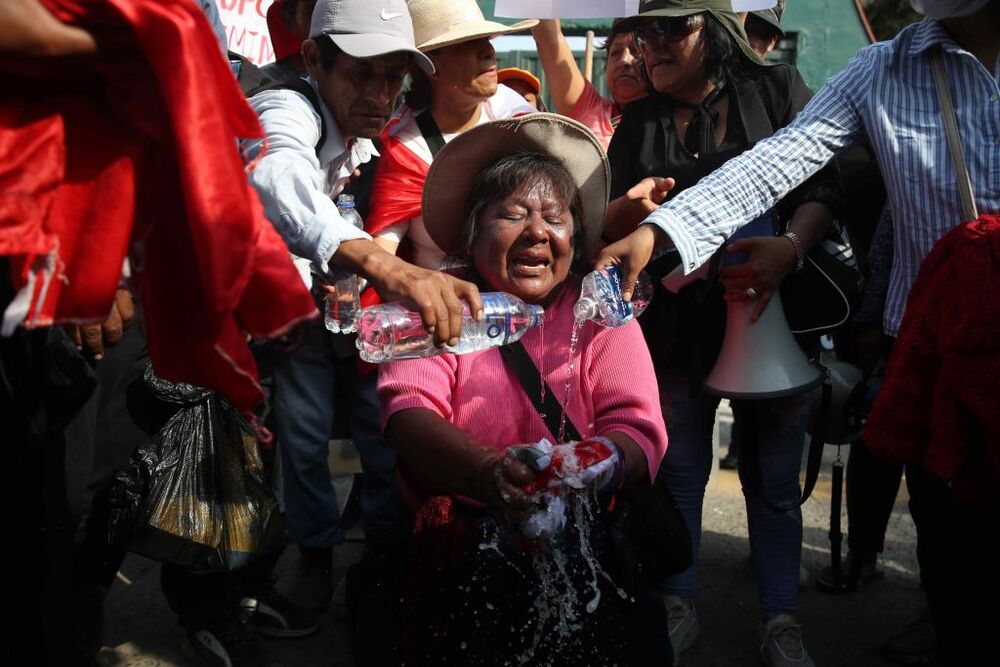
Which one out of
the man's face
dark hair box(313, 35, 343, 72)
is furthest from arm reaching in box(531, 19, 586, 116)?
dark hair box(313, 35, 343, 72)

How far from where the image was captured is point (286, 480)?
11.6 feet

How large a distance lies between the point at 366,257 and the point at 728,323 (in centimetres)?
141

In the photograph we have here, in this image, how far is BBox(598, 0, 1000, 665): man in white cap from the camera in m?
2.33

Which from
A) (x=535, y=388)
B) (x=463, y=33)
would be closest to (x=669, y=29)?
(x=463, y=33)

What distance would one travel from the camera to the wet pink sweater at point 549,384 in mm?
2457

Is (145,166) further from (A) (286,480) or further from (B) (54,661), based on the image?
(A) (286,480)

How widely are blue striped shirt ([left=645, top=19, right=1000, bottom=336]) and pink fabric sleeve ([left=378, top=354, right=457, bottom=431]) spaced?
736mm

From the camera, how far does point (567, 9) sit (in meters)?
3.46

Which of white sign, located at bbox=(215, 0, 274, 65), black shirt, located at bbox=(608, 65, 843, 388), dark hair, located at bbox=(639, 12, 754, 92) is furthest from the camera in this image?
white sign, located at bbox=(215, 0, 274, 65)

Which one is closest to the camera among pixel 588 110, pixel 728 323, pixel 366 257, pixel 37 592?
pixel 366 257

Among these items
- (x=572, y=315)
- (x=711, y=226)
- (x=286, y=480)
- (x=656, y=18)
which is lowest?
(x=286, y=480)

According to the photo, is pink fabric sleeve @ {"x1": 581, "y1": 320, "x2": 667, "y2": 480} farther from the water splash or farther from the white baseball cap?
the white baseball cap

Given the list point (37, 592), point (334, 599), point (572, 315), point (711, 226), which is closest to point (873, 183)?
point (711, 226)

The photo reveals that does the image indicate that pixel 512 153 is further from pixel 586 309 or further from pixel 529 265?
pixel 586 309
